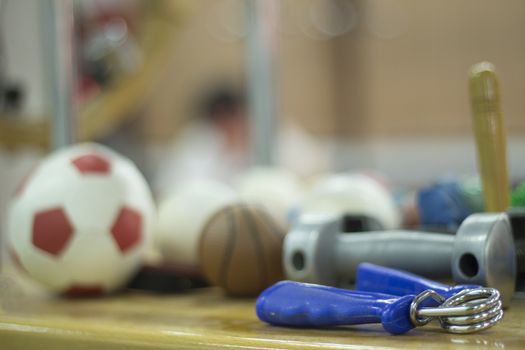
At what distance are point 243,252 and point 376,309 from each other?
0.25 m

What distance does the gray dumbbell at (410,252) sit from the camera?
0.60 m

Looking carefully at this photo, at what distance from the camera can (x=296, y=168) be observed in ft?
10.1

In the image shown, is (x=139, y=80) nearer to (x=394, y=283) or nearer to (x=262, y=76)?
(x=262, y=76)

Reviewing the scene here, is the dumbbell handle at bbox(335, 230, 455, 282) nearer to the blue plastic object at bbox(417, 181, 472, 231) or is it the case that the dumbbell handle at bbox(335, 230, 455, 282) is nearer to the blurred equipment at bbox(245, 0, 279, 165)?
the blue plastic object at bbox(417, 181, 472, 231)

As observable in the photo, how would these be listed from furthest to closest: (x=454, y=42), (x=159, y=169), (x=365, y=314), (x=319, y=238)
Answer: (x=159, y=169), (x=454, y=42), (x=319, y=238), (x=365, y=314)

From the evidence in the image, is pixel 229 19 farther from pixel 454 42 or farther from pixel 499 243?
pixel 499 243

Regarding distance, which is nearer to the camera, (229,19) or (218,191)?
(218,191)

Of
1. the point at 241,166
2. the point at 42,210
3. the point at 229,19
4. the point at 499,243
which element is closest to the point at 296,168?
the point at 241,166

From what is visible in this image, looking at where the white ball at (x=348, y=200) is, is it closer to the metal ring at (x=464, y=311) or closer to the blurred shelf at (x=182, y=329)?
the blurred shelf at (x=182, y=329)

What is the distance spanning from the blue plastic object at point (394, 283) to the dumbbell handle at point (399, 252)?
5 centimetres

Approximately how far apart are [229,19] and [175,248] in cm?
328

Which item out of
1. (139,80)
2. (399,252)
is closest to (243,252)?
(399,252)

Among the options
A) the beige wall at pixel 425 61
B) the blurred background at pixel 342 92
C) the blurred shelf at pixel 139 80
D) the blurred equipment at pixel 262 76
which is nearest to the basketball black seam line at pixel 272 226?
the blurred equipment at pixel 262 76

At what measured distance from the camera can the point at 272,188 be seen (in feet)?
3.76
